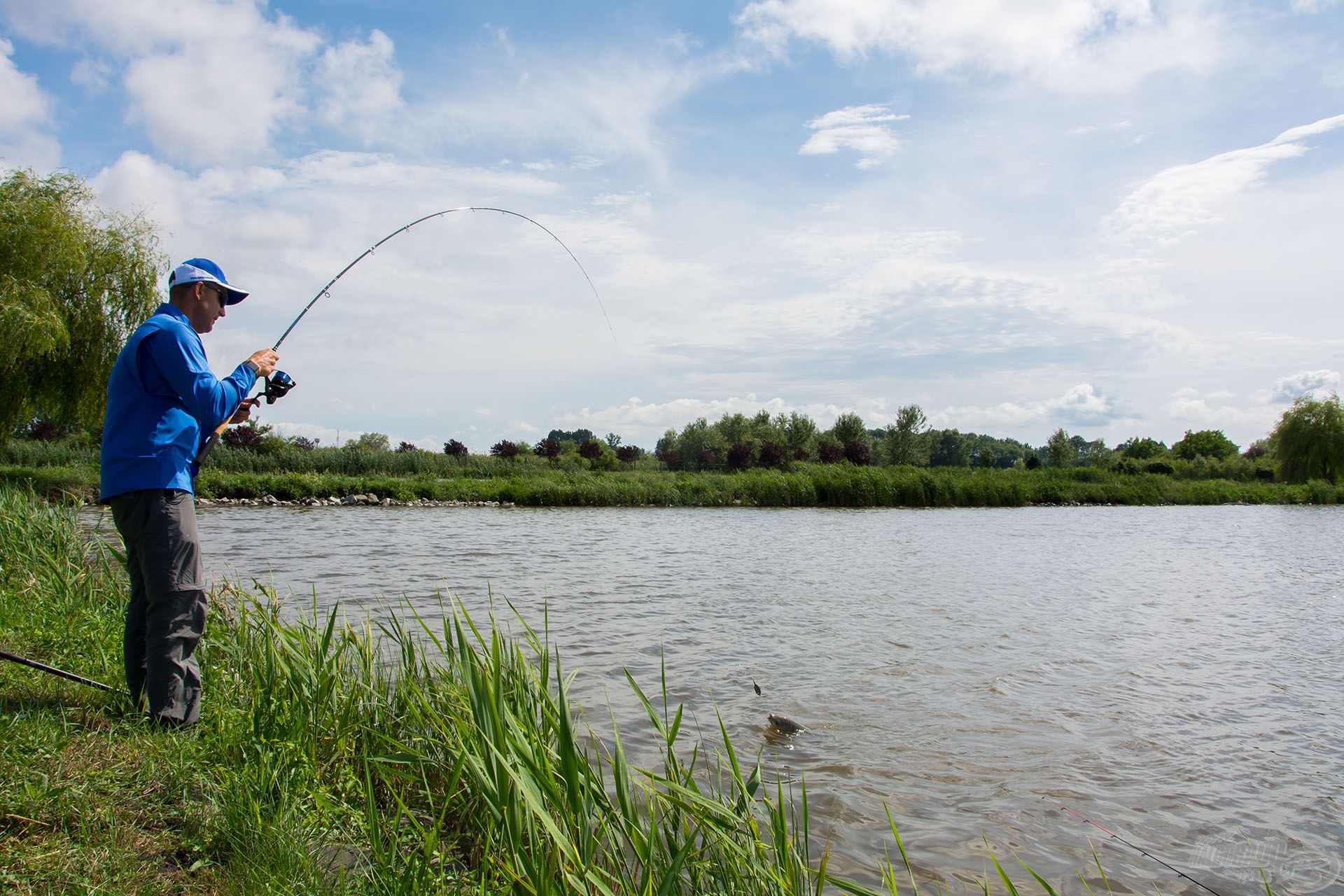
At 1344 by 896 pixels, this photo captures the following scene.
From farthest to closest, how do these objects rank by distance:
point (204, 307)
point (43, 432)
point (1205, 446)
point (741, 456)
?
point (1205, 446), point (741, 456), point (43, 432), point (204, 307)

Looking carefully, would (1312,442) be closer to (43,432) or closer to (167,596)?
(167,596)

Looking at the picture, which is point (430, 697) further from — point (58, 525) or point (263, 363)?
point (58, 525)

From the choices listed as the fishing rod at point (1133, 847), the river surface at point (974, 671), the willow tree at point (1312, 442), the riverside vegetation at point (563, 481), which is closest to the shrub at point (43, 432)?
the riverside vegetation at point (563, 481)

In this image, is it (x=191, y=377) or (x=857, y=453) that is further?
(x=857, y=453)

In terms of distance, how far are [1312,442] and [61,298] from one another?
187 ft

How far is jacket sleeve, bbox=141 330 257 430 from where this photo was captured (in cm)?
382

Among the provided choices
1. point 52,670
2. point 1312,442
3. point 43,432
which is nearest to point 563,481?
point 43,432

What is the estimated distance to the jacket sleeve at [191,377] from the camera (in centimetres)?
382

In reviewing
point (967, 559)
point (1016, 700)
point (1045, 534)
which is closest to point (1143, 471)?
point (1045, 534)

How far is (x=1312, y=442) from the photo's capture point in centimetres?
4566

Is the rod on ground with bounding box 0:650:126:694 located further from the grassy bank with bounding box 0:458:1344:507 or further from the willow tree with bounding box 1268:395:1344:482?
the willow tree with bounding box 1268:395:1344:482

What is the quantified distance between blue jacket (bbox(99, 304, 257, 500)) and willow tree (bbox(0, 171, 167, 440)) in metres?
16.1

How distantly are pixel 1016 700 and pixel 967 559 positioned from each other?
9.42 m

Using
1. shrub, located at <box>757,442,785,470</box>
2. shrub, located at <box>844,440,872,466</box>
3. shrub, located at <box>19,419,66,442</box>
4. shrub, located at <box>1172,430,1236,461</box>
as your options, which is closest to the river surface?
shrub, located at <box>19,419,66,442</box>
